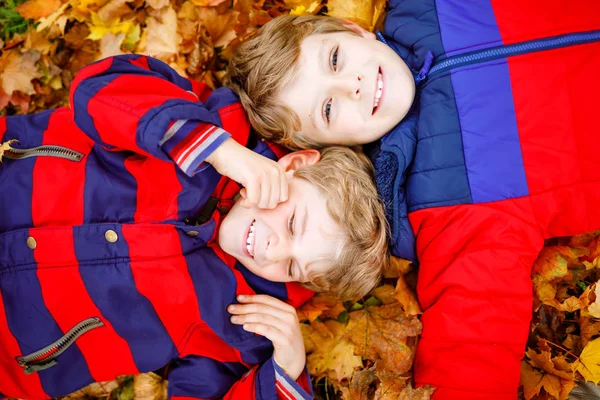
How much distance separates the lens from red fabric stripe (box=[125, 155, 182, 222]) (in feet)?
7.27

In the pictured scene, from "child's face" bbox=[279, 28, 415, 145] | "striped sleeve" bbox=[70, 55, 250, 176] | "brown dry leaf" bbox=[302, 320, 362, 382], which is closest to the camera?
"striped sleeve" bbox=[70, 55, 250, 176]

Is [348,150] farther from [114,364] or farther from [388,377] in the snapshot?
[114,364]

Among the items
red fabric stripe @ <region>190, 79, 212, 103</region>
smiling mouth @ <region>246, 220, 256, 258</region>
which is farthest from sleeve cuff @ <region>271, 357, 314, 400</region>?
red fabric stripe @ <region>190, 79, 212, 103</region>

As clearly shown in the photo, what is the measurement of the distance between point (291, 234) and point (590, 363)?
5.06 ft

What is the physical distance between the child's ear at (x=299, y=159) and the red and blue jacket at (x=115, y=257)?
28cm

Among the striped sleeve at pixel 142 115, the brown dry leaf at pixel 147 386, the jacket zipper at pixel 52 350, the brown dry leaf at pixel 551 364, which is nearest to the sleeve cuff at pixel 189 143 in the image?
the striped sleeve at pixel 142 115

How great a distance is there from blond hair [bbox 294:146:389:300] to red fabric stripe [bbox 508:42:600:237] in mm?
745

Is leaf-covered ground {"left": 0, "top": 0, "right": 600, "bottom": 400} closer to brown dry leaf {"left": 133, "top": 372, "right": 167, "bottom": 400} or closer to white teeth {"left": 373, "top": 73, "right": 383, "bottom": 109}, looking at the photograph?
brown dry leaf {"left": 133, "top": 372, "right": 167, "bottom": 400}

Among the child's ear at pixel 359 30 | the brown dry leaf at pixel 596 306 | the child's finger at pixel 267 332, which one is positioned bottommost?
the child's finger at pixel 267 332

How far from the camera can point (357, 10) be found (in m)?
2.73

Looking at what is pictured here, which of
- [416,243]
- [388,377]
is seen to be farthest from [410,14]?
[388,377]

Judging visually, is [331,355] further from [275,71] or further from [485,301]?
[275,71]

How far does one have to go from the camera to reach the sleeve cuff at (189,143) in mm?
1879

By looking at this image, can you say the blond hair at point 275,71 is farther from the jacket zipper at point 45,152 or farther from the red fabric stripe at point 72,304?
the red fabric stripe at point 72,304
